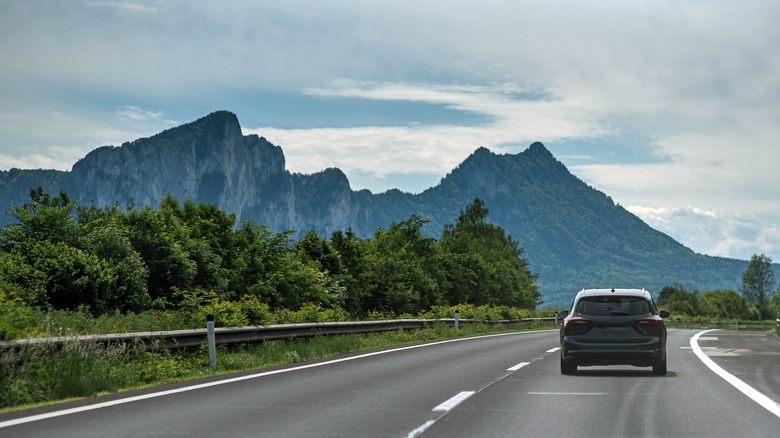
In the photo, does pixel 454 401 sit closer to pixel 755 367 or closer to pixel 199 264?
pixel 755 367

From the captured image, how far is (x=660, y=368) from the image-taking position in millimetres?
15453

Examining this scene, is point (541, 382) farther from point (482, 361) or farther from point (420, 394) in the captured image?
point (482, 361)

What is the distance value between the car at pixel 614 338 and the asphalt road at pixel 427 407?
0.34 meters

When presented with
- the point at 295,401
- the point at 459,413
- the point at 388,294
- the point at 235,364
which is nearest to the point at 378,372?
the point at 235,364

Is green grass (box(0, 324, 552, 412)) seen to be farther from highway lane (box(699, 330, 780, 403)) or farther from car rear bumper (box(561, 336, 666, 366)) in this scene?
highway lane (box(699, 330, 780, 403))

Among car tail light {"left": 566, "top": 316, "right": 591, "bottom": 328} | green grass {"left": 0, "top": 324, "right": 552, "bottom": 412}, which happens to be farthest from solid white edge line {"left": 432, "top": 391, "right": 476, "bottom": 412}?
green grass {"left": 0, "top": 324, "right": 552, "bottom": 412}

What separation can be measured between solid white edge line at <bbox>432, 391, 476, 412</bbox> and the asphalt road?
0.02 meters

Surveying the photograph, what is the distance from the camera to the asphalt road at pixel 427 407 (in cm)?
835

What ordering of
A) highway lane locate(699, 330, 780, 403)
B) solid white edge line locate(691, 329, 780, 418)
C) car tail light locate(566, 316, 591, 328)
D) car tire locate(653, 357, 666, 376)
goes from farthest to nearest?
car tire locate(653, 357, 666, 376)
car tail light locate(566, 316, 591, 328)
highway lane locate(699, 330, 780, 403)
solid white edge line locate(691, 329, 780, 418)

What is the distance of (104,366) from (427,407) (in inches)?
193

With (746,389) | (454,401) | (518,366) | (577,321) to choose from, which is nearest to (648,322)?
(577,321)

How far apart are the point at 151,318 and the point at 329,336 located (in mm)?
6277

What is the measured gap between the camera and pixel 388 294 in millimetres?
66250

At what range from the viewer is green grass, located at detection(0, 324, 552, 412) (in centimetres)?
1053
